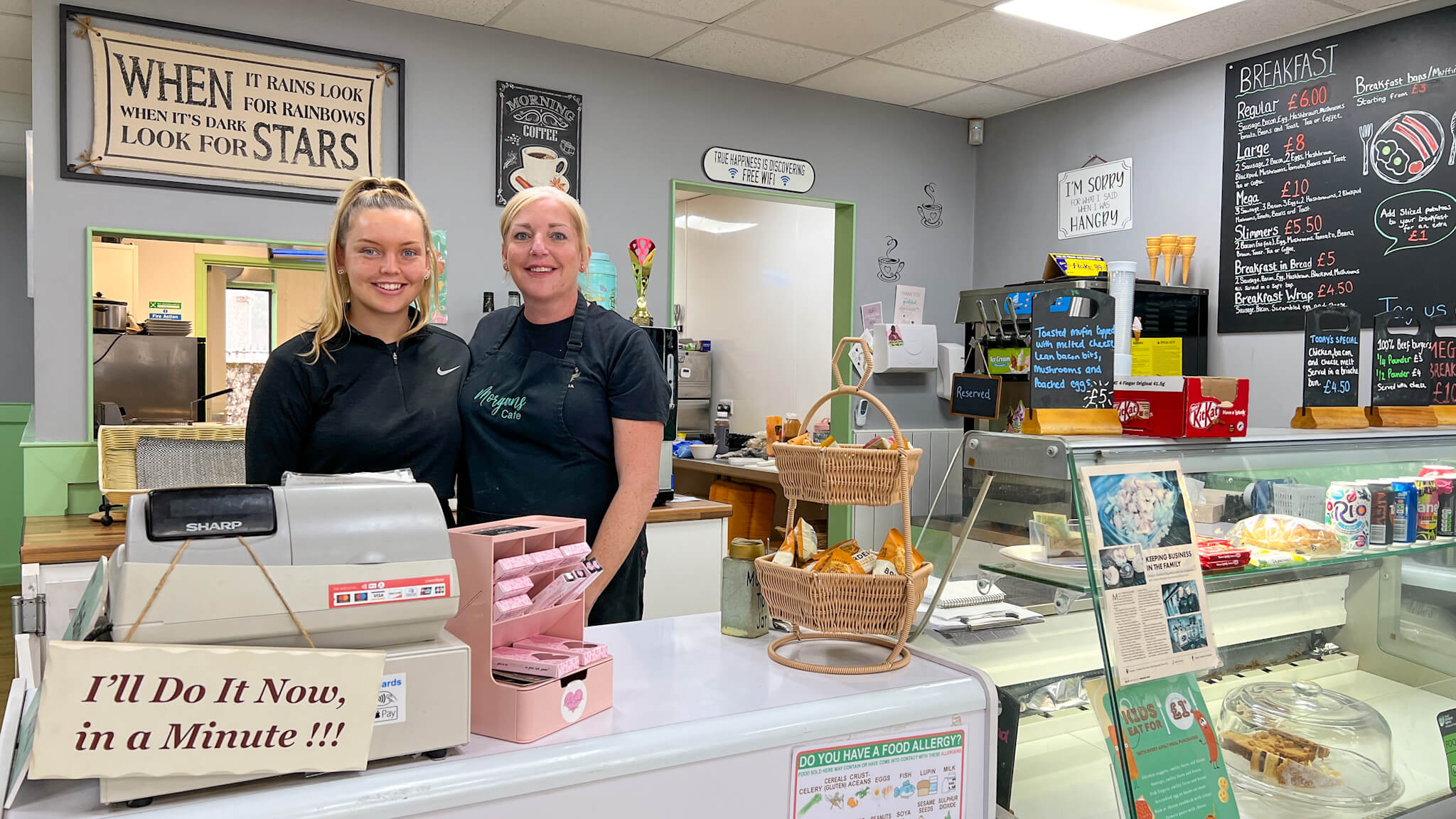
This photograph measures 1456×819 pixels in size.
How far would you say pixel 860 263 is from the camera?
17.2ft

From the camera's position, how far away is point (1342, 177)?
12.9 ft

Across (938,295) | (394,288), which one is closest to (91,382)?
(394,288)

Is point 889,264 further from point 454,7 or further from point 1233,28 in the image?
point 454,7

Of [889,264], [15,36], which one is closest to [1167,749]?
[889,264]

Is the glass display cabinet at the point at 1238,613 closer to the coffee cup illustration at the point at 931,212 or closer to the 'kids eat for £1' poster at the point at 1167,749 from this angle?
the 'kids eat for £1' poster at the point at 1167,749

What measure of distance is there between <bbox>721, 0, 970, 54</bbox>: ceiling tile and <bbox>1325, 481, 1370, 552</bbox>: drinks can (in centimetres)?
241

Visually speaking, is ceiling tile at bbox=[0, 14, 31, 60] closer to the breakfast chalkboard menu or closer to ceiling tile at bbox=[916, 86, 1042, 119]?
ceiling tile at bbox=[916, 86, 1042, 119]

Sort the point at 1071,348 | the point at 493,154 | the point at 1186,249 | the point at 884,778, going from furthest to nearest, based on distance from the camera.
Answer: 1. the point at 1186,249
2. the point at 493,154
3. the point at 1071,348
4. the point at 884,778

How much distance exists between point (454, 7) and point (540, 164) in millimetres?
712

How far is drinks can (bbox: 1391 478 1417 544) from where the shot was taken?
2086mm

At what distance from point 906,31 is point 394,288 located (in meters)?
2.94

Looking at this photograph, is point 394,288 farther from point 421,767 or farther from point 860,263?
point 860,263

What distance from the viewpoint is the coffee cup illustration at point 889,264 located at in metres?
5.34

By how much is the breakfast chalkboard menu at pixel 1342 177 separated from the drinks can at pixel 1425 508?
1.89 meters
